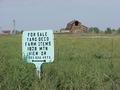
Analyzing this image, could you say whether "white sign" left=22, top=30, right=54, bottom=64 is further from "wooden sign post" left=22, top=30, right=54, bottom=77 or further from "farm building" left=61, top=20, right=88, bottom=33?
"farm building" left=61, top=20, right=88, bottom=33

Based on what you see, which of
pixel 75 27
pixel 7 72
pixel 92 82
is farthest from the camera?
pixel 75 27

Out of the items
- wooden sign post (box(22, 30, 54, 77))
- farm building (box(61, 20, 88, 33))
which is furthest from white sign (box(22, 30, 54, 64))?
farm building (box(61, 20, 88, 33))

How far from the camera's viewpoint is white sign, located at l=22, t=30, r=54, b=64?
22.7 ft

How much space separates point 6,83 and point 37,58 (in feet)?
2.45

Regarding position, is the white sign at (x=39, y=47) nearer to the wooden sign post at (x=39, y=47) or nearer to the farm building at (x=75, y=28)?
the wooden sign post at (x=39, y=47)

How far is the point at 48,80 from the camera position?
21.2ft

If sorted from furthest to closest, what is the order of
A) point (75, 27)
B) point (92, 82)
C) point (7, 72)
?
point (75, 27) < point (7, 72) < point (92, 82)

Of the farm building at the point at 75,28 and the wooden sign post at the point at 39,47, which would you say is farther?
the farm building at the point at 75,28

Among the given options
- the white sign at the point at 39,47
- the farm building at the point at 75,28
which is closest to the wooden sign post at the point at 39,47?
the white sign at the point at 39,47

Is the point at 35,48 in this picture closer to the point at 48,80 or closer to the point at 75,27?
the point at 48,80

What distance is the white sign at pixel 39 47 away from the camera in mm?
6926

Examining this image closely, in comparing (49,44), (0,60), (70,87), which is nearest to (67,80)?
(70,87)

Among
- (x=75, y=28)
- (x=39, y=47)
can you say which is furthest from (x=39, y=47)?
(x=75, y=28)

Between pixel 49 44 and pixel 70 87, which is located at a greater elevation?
pixel 49 44
